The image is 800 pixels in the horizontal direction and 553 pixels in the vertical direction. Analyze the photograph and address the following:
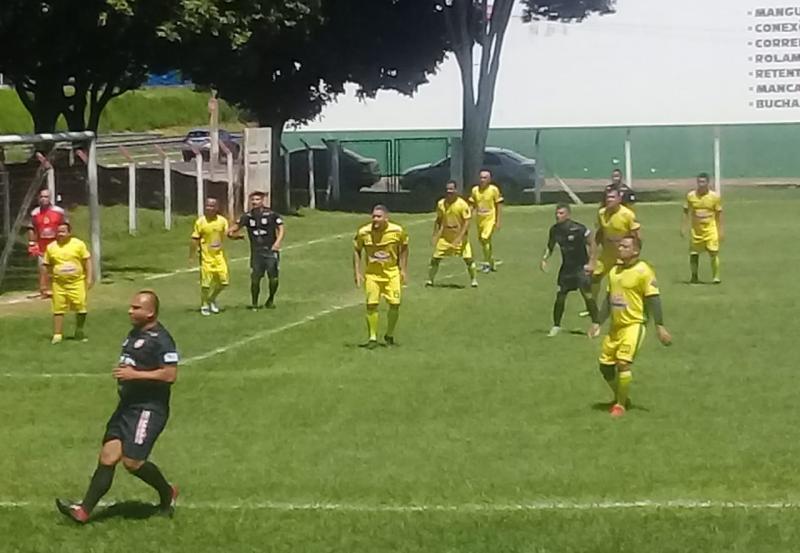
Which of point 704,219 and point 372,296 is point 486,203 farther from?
point 372,296

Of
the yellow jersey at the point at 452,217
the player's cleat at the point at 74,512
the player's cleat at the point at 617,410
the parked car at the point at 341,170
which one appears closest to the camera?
the player's cleat at the point at 74,512

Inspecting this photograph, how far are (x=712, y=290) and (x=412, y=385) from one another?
10613 mm

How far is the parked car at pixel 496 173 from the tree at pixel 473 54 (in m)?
3.44

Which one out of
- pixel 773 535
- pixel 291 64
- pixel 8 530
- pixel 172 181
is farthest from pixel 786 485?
pixel 291 64

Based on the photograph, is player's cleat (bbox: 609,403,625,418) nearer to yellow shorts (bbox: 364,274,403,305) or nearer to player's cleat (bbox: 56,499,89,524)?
yellow shorts (bbox: 364,274,403,305)

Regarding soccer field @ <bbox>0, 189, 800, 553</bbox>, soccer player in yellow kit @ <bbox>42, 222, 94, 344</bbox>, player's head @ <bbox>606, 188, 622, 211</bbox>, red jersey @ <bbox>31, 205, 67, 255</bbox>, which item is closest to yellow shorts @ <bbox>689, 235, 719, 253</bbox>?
soccer field @ <bbox>0, 189, 800, 553</bbox>

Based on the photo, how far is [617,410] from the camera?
52.1 ft

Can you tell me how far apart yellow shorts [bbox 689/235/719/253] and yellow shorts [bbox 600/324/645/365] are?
40.5 ft

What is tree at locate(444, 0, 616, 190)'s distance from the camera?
51531 mm

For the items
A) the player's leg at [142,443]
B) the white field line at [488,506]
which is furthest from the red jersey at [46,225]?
the player's leg at [142,443]

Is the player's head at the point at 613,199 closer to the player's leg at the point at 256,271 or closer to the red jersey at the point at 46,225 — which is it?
the player's leg at the point at 256,271

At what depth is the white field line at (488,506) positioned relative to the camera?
11.8m

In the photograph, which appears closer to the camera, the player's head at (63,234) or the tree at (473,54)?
the player's head at (63,234)

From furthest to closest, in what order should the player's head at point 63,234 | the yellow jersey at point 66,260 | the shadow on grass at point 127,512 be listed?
the player's head at point 63,234
the yellow jersey at point 66,260
the shadow on grass at point 127,512
